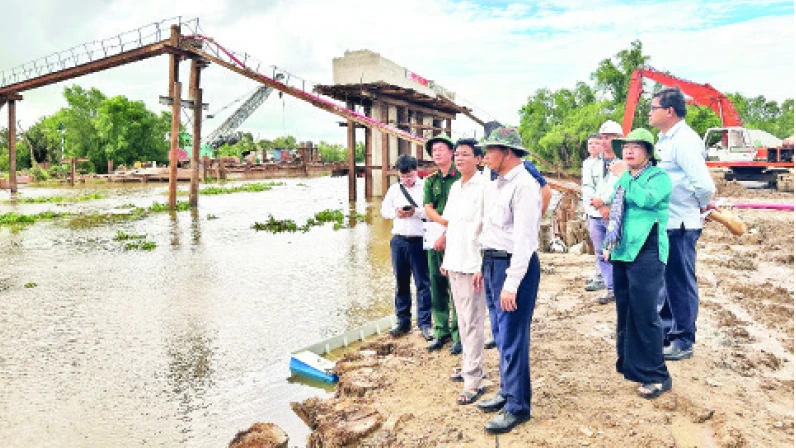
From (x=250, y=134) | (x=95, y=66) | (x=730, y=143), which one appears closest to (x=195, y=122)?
(x=95, y=66)

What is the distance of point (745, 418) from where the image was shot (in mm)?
3449

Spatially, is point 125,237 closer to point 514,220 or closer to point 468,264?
point 468,264

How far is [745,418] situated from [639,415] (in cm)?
62

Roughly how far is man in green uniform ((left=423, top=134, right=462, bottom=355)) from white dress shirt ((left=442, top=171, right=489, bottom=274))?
55 cm

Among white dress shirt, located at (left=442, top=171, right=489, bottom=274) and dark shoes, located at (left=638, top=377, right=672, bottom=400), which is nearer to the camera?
dark shoes, located at (left=638, top=377, right=672, bottom=400)

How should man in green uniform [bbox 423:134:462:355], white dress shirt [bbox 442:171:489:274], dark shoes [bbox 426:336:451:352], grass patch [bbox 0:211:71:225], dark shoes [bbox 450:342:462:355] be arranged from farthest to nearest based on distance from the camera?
grass patch [bbox 0:211:71:225] < dark shoes [bbox 426:336:451:352] < dark shoes [bbox 450:342:462:355] < man in green uniform [bbox 423:134:462:355] < white dress shirt [bbox 442:171:489:274]

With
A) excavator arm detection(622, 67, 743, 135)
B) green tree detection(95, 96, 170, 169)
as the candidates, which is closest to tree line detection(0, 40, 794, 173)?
green tree detection(95, 96, 170, 169)

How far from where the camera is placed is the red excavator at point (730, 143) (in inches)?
879

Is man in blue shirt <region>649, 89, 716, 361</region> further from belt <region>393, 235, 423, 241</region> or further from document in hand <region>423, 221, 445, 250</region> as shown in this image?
belt <region>393, 235, 423, 241</region>

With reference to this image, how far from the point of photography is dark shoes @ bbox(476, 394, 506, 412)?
12.0ft

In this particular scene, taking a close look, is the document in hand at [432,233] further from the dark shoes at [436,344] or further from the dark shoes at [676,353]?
the dark shoes at [676,353]

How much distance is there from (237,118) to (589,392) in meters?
50.0

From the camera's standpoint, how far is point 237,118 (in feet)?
165

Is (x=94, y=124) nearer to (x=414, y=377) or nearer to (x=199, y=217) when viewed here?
(x=199, y=217)
